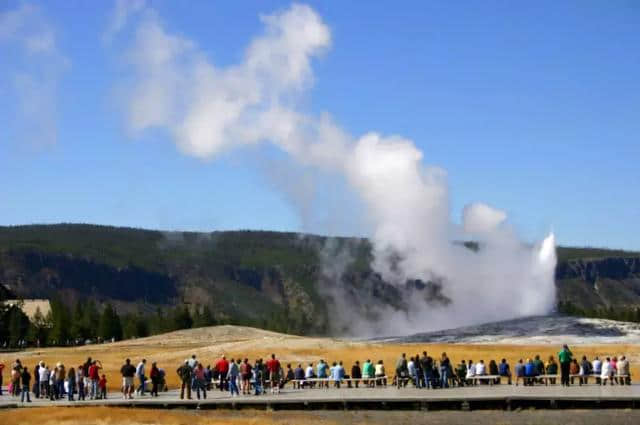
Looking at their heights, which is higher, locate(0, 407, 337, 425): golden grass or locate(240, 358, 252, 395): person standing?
locate(240, 358, 252, 395): person standing

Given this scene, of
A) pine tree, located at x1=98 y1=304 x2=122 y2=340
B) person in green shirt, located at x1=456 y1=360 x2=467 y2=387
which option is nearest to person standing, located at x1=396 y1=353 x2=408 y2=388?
person in green shirt, located at x1=456 y1=360 x2=467 y2=387

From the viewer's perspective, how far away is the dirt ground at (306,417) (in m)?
36.4

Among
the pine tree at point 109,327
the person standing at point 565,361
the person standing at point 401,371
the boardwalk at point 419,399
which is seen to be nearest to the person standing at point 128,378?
the boardwalk at point 419,399

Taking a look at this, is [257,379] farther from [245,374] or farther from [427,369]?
[427,369]

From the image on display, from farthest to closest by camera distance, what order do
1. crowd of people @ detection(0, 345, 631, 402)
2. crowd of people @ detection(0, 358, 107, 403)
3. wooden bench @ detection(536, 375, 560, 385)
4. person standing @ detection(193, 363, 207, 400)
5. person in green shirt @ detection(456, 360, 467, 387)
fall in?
1. person in green shirt @ detection(456, 360, 467, 387)
2. wooden bench @ detection(536, 375, 560, 385)
3. crowd of people @ detection(0, 358, 107, 403)
4. crowd of people @ detection(0, 345, 631, 402)
5. person standing @ detection(193, 363, 207, 400)

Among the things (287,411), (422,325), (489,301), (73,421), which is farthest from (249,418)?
(422,325)

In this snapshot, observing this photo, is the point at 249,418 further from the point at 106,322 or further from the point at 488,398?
the point at 106,322

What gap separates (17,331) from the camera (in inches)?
5876

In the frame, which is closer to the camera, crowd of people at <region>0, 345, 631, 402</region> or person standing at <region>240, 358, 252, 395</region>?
crowd of people at <region>0, 345, 631, 402</region>

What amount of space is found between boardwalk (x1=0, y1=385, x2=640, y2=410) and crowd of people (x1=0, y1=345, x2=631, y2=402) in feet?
2.75

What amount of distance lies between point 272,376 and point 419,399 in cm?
951

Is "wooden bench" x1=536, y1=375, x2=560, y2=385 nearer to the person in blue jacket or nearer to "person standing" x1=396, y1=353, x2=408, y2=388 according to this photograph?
the person in blue jacket

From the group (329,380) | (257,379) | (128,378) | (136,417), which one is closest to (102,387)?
(128,378)

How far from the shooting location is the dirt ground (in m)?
36.4
